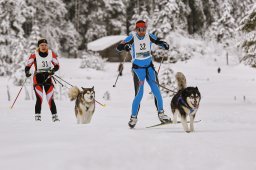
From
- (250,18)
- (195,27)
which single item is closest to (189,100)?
(250,18)

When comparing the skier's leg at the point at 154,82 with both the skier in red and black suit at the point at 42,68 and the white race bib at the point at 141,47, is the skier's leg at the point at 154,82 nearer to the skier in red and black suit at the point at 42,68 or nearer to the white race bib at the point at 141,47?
the white race bib at the point at 141,47

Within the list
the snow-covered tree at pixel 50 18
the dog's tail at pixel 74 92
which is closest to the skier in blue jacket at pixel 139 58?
the dog's tail at pixel 74 92

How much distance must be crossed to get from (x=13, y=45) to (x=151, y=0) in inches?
1092

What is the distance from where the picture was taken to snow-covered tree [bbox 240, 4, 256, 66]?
17016 millimetres

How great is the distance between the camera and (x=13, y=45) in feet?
109

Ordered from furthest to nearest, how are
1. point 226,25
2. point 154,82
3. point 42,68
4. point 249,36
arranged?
point 226,25 < point 249,36 < point 42,68 < point 154,82

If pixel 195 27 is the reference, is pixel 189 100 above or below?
below

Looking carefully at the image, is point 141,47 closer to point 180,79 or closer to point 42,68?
point 180,79

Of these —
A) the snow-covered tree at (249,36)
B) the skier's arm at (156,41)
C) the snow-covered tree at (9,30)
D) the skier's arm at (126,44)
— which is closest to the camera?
the skier's arm at (126,44)

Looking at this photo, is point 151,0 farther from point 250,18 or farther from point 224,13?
point 250,18

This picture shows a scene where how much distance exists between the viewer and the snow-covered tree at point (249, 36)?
55.8 feet

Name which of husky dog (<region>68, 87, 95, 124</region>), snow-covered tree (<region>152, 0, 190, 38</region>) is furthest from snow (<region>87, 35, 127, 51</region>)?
husky dog (<region>68, 87, 95, 124</region>)

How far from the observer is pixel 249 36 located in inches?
674

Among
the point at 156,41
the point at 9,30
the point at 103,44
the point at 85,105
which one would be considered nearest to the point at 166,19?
the point at 103,44
